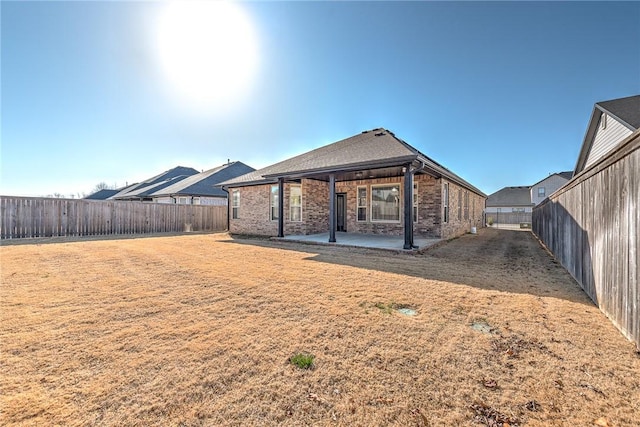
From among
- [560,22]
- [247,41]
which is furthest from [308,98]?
[560,22]

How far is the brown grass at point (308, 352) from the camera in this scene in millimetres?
1704

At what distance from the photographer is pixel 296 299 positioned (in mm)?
3844

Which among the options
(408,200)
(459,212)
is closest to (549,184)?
(459,212)

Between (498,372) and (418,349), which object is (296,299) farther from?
(498,372)

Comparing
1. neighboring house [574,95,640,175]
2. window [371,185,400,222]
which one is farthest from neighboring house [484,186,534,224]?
window [371,185,400,222]

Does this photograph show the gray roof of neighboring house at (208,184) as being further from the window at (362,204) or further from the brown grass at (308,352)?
the brown grass at (308,352)

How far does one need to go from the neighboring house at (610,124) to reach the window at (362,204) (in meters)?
7.53

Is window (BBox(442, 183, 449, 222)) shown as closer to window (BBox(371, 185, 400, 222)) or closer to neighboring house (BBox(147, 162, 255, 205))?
window (BBox(371, 185, 400, 222))

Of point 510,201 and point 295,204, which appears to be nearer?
point 295,204

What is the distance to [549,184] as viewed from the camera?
36500 millimetres

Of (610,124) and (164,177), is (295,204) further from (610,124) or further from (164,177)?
(164,177)

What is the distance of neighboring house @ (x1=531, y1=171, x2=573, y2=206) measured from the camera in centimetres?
3562

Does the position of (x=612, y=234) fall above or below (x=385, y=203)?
below

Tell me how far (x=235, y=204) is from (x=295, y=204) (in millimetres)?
4407
